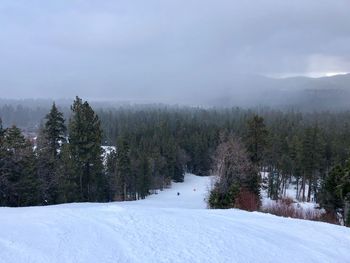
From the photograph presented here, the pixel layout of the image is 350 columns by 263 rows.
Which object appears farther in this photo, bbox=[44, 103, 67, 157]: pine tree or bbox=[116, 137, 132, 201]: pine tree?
bbox=[116, 137, 132, 201]: pine tree

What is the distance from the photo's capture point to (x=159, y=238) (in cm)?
1004

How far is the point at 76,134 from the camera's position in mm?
32562

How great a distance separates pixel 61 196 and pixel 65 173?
1964 millimetres

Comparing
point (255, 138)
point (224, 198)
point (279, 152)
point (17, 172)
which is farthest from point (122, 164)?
point (224, 198)

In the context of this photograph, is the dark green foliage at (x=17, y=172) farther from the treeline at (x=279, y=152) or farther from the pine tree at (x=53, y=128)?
the treeline at (x=279, y=152)

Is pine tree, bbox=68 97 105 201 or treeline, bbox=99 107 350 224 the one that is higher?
pine tree, bbox=68 97 105 201

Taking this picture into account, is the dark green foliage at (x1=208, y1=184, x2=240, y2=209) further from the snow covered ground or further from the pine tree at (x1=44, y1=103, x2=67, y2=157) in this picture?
the pine tree at (x1=44, y1=103, x2=67, y2=157)

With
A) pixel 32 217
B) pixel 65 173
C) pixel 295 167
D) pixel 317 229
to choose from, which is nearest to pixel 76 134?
pixel 65 173

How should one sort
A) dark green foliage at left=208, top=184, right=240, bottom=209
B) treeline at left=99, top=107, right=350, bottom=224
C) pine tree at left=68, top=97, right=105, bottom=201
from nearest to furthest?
dark green foliage at left=208, top=184, right=240, bottom=209
pine tree at left=68, top=97, right=105, bottom=201
treeline at left=99, top=107, right=350, bottom=224

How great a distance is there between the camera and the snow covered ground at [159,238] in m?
8.67

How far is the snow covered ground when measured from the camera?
341 inches

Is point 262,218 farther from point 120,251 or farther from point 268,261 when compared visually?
point 120,251

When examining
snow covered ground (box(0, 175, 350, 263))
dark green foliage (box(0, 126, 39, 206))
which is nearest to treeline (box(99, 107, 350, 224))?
snow covered ground (box(0, 175, 350, 263))

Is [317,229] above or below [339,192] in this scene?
above
